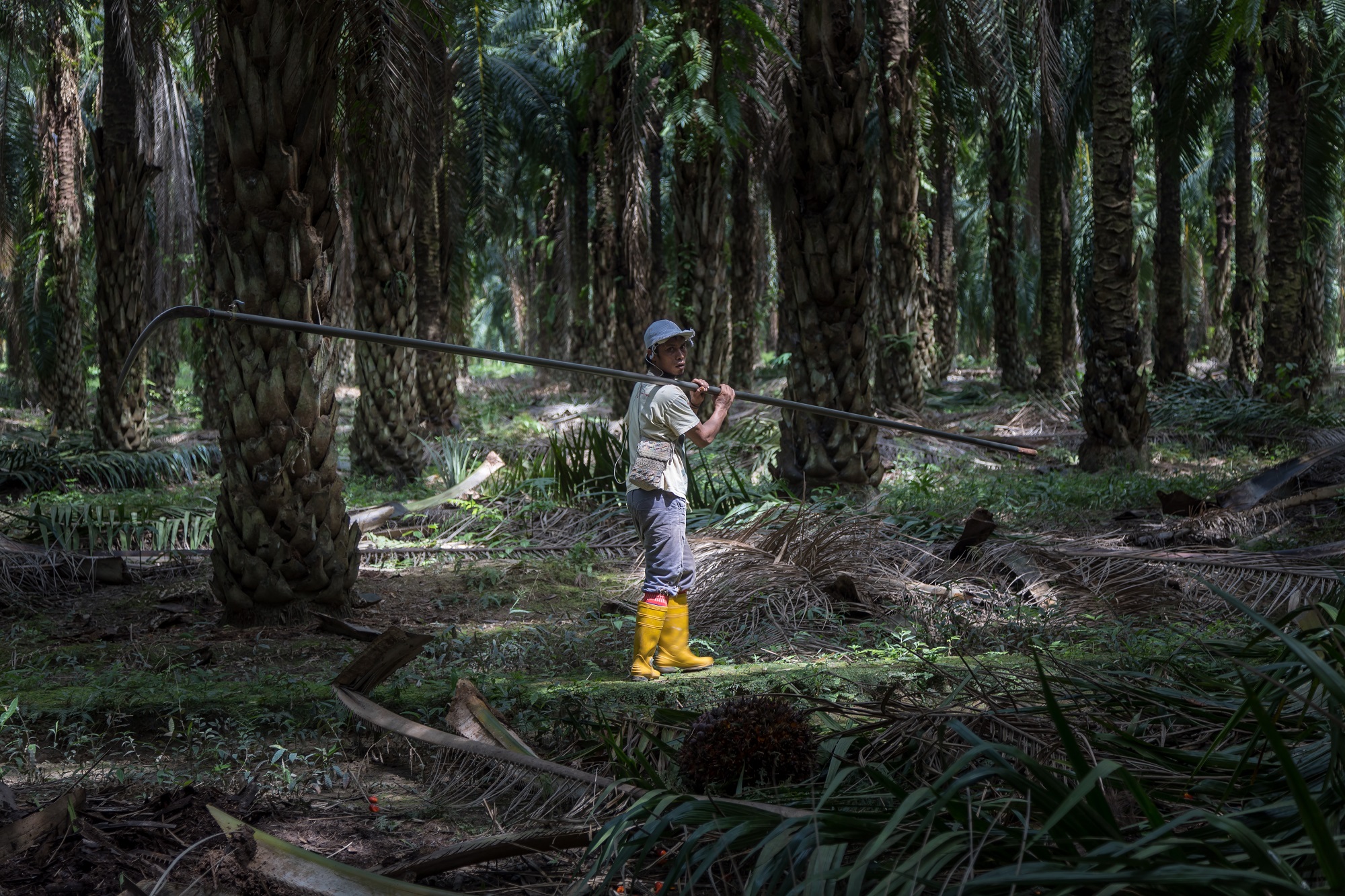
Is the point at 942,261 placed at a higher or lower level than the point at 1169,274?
higher

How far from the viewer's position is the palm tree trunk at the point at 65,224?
1414 centimetres

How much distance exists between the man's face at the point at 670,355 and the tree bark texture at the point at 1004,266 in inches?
481

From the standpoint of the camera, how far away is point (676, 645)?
4.89 metres

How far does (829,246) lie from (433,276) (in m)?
6.65

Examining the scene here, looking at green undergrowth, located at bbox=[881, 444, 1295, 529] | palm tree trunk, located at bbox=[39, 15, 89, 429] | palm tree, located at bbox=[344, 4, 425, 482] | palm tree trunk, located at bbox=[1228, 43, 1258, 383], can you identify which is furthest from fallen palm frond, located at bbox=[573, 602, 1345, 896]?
palm tree trunk, located at bbox=[39, 15, 89, 429]

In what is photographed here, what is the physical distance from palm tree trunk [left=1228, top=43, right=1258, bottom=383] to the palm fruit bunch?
12402mm

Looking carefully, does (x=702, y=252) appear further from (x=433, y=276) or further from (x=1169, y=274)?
(x=1169, y=274)

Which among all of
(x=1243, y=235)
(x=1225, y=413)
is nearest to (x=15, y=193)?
(x=1225, y=413)

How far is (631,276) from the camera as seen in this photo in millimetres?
13609

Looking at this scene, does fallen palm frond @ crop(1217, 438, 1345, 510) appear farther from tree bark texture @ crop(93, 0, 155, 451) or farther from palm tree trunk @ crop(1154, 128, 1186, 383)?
tree bark texture @ crop(93, 0, 155, 451)

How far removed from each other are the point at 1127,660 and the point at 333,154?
462 centimetres

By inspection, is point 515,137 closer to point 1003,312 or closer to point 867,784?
point 1003,312

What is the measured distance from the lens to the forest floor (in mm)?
3232

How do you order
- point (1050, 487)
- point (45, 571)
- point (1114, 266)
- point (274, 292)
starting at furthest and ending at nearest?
point (1114, 266)
point (1050, 487)
point (45, 571)
point (274, 292)
